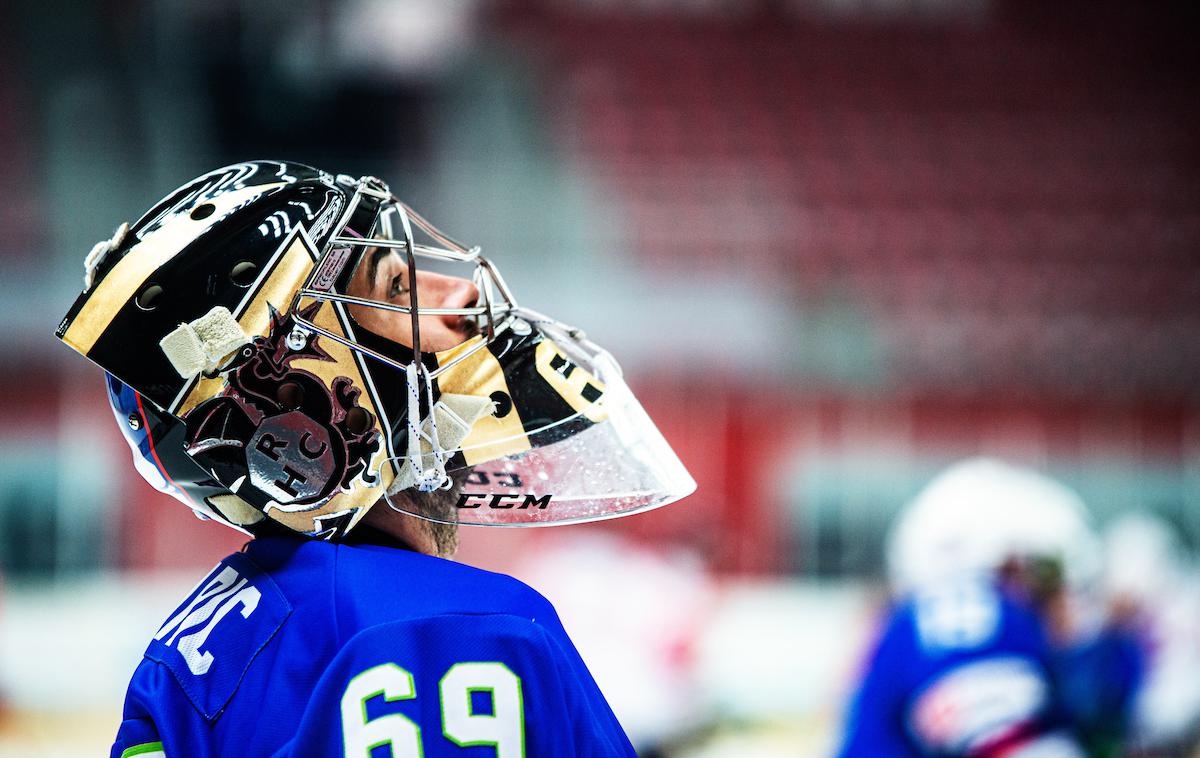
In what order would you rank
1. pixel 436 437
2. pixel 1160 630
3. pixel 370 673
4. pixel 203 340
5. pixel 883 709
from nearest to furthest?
1. pixel 370 673
2. pixel 203 340
3. pixel 436 437
4. pixel 883 709
5. pixel 1160 630

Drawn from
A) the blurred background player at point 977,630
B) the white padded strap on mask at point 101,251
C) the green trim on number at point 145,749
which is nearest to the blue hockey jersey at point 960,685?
the blurred background player at point 977,630

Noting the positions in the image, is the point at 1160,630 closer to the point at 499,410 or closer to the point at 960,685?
the point at 960,685

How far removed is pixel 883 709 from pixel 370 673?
172 cm

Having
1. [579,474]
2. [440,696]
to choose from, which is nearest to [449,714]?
[440,696]

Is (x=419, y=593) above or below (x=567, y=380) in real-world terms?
below

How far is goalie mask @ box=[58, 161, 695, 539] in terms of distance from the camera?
121 centimetres

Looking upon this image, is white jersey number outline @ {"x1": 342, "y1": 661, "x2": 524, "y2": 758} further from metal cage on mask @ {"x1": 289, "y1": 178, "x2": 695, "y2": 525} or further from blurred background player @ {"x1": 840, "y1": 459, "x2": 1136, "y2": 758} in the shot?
blurred background player @ {"x1": 840, "y1": 459, "x2": 1136, "y2": 758}

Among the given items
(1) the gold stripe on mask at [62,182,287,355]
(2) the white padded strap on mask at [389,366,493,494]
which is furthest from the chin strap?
(1) the gold stripe on mask at [62,182,287,355]

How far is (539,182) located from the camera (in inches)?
397

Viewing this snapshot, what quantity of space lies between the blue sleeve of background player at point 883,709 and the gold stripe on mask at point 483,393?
1430mm

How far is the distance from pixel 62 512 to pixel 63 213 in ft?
8.17

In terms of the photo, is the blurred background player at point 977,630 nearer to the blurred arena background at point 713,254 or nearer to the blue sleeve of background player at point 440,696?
the blue sleeve of background player at point 440,696

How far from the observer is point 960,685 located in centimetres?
243

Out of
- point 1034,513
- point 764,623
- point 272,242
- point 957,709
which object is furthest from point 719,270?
point 272,242
